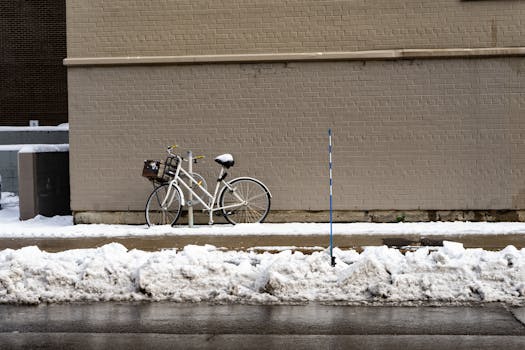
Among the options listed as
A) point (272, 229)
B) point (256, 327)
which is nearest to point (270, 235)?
point (272, 229)

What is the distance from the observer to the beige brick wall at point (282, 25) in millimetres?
12344

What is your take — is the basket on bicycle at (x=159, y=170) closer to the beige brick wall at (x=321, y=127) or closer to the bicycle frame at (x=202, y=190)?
the bicycle frame at (x=202, y=190)

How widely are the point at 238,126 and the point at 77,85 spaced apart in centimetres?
290

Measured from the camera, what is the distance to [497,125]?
487 inches

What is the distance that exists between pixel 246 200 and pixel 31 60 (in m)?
15.4

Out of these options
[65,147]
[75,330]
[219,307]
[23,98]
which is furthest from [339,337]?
[23,98]

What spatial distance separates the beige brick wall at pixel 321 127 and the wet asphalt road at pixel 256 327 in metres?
5.68

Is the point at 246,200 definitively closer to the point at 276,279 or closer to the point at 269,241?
the point at 269,241

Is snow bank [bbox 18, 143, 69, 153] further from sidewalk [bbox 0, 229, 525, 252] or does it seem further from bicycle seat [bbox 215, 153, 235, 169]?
bicycle seat [bbox 215, 153, 235, 169]

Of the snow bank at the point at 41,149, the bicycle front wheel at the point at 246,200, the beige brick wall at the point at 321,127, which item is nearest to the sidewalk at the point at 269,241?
the bicycle front wheel at the point at 246,200

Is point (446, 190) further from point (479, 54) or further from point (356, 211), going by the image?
point (479, 54)

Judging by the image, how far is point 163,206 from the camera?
12.3m

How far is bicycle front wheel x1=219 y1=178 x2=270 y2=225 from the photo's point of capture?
40.2 ft

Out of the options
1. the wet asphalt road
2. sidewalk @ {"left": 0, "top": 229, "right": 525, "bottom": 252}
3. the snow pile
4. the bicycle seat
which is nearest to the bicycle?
the bicycle seat
